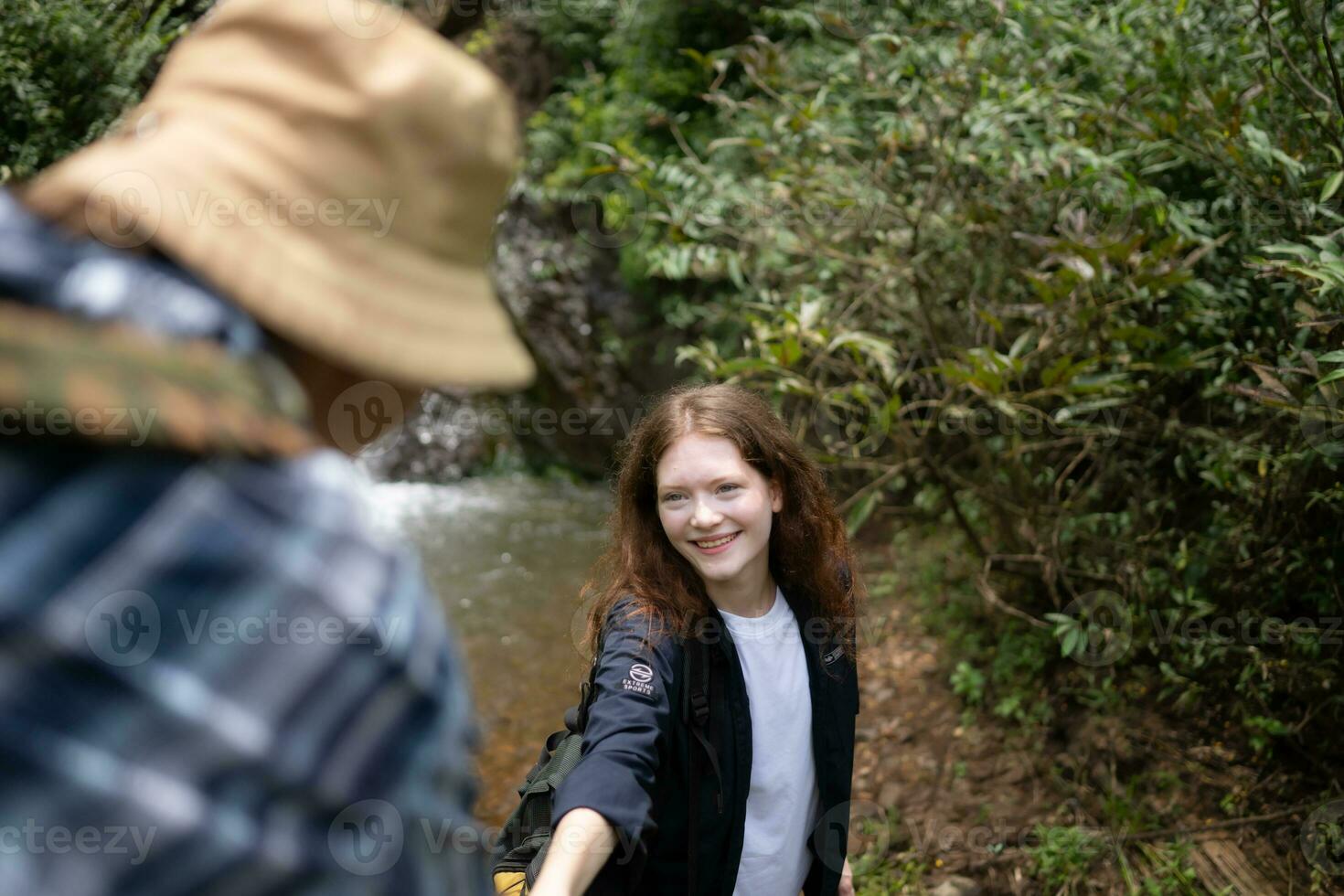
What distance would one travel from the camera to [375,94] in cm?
67

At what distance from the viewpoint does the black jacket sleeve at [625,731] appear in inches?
56.8

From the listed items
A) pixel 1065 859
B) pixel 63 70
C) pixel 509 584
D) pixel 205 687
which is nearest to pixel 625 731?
pixel 205 687

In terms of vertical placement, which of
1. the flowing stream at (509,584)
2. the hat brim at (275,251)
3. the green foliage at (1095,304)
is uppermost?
the hat brim at (275,251)

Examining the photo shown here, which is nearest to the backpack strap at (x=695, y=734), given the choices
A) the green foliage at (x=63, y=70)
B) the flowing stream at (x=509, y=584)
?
the flowing stream at (x=509, y=584)

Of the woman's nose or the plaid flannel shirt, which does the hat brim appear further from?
the woman's nose

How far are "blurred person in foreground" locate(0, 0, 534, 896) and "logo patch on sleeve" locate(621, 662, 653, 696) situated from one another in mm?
902

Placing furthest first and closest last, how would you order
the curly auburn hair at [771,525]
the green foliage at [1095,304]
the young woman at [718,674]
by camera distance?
the green foliage at [1095,304]
the curly auburn hair at [771,525]
the young woman at [718,674]

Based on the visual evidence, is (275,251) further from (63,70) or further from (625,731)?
(63,70)

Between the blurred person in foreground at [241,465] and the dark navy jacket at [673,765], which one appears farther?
the dark navy jacket at [673,765]

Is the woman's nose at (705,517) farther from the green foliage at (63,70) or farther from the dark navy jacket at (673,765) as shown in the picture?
the green foliage at (63,70)

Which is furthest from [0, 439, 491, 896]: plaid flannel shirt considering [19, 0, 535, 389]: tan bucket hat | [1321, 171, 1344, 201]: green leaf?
[1321, 171, 1344, 201]: green leaf

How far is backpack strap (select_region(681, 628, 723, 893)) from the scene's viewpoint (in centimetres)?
170

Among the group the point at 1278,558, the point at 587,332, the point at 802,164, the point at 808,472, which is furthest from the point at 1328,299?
the point at 587,332

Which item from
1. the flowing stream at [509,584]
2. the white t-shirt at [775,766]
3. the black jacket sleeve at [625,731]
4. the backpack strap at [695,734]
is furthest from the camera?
the flowing stream at [509,584]
